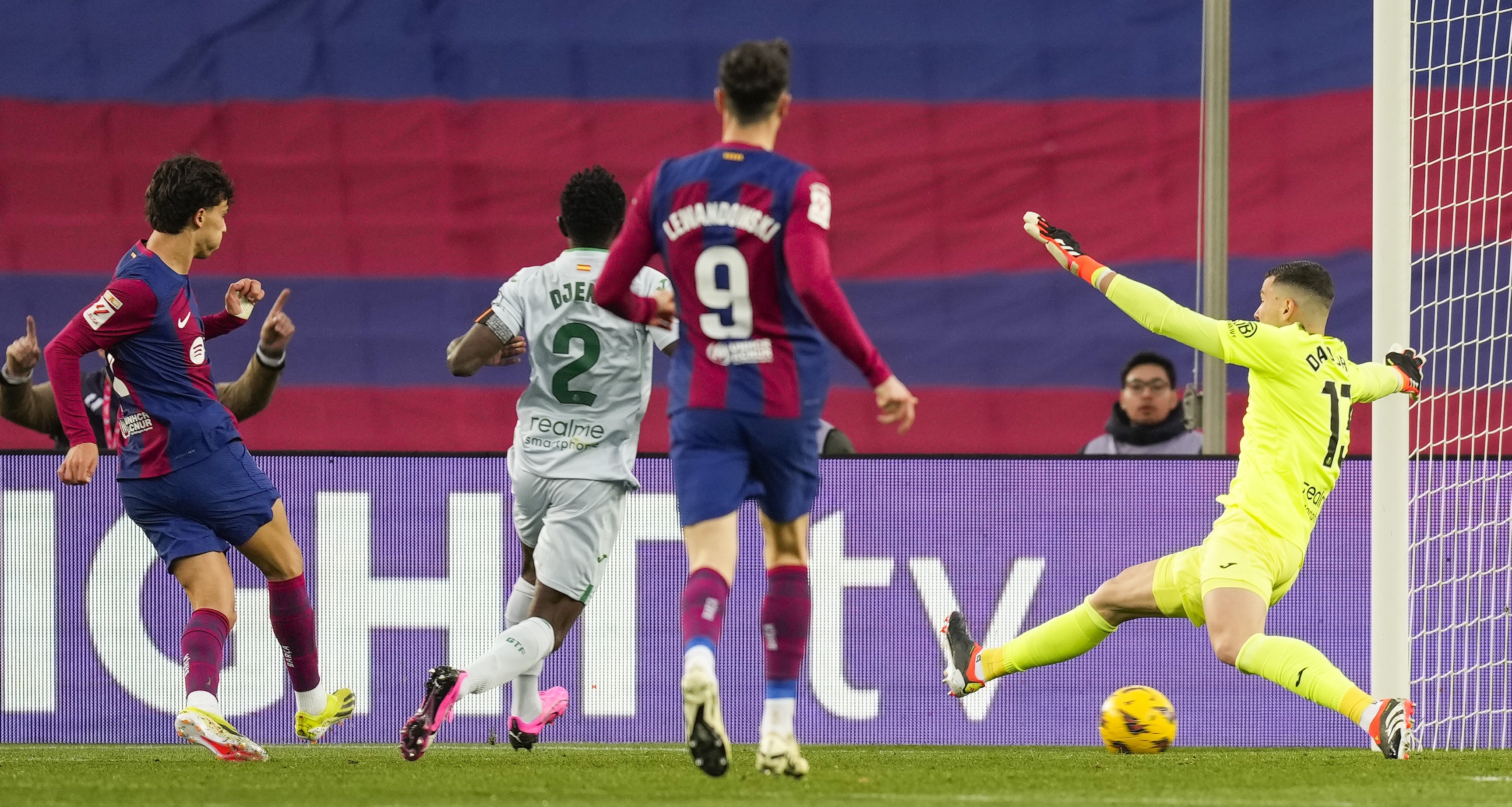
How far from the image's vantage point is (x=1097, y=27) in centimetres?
1027

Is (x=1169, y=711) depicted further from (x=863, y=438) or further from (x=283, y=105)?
(x=283, y=105)

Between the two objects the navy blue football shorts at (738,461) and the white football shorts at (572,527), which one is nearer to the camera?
the navy blue football shorts at (738,461)

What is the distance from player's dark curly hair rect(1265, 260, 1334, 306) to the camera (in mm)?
5461

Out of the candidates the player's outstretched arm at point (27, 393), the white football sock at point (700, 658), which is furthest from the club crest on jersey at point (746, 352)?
the player's outstretched arm at point (27, 393)

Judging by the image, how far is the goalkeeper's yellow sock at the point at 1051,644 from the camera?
19.1ft

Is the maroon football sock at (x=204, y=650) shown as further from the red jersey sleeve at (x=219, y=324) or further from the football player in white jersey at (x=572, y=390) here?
the red jersey sleeve at (x=219, y=324)

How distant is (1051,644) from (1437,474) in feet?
6.23

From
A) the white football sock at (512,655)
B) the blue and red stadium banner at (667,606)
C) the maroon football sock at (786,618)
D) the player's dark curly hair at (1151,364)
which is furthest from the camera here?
the player's dark curly hair at (1151,364)

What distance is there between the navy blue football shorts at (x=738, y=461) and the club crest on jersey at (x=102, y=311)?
5.75 feet

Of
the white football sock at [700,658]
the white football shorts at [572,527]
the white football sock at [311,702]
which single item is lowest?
the white football sock at [311,702]

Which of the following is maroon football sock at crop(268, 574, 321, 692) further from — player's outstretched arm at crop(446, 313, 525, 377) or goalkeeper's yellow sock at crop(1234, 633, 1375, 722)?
goalkeeper's yellow sock at crop(1234, 633, 1375, 722)

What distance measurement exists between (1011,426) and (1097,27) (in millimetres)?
2257

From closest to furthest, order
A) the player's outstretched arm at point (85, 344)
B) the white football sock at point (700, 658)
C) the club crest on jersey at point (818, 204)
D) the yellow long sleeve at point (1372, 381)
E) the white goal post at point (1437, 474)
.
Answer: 1. the white football sock at point (700, 658)
2. the club crest on jersey at point (818, 204)
3. the player's outstretched arm at point (85, 344)
4. the yellow long sleeve at point (1372, 381)
5. the white goal post at point (1437, 474)

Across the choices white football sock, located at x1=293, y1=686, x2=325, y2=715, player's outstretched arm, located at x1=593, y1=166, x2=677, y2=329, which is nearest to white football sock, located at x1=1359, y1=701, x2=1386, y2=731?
player's outstretched arm, located at x1=593, y1=166, x2=677, y2=329
